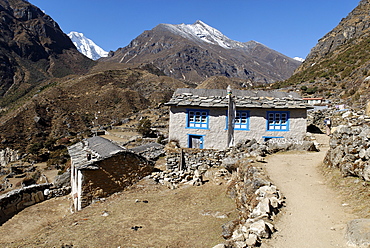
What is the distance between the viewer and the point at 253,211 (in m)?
6.59

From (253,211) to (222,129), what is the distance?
10.9m

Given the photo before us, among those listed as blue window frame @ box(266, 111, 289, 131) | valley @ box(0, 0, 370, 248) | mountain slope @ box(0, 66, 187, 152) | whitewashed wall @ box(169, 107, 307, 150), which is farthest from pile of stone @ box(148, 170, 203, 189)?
mountain slope @ box(0, 66, 187, 152)

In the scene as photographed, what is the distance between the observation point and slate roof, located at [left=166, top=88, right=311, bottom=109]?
1733 centimetres

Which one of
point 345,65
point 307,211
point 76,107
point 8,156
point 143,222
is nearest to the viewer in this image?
point 307,211

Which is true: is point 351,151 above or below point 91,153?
above

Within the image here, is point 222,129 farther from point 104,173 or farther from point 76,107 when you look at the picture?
point 76,107

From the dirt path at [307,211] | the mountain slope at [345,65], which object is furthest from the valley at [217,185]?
the mountain slope at [345,65]

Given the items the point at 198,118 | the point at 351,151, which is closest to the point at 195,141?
the point at 198,118

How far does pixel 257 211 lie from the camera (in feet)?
21.3

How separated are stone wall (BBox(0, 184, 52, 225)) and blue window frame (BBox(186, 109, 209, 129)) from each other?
374 inches

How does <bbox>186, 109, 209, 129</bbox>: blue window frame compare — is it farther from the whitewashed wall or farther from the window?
the window

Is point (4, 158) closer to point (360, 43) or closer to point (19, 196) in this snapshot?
point (19, 196)

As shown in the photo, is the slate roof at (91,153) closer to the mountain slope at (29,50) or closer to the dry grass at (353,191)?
the dry grass at (353,191)

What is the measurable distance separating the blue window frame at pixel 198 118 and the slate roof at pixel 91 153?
5021 millimetres
